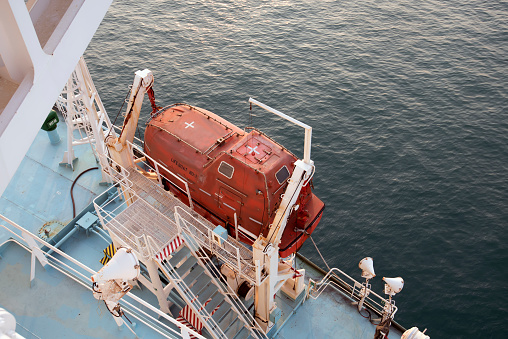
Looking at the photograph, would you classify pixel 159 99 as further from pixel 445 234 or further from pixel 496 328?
pixel 496 328

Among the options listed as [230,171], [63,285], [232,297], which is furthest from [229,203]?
[63,285]

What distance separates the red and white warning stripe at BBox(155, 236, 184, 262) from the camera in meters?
16.0

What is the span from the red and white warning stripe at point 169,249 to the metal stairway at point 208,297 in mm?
506

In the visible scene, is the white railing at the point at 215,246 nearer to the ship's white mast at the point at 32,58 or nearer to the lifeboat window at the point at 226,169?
the lifeboat window at the point at 226,169

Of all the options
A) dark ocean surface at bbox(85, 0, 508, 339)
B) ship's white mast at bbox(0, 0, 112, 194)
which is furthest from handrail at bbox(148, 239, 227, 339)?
dark ocean surface at bbox(85, 0, 508, 339)

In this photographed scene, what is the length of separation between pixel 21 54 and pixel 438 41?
44597mm

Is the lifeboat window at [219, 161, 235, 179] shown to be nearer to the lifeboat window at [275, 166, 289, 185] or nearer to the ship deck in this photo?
the lifeboat window at [275, 166, 289, 185]

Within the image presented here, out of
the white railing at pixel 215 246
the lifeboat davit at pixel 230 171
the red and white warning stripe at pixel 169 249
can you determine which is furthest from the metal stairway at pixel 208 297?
the lifeboat davit at pixel 230 171

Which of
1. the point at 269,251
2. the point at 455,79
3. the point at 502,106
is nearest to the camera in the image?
the point at 269,251

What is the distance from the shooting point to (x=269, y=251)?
1477cm

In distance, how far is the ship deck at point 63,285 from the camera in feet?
42.2

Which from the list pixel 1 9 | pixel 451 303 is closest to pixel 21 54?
pixel 1 9

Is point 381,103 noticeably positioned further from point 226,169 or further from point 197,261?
point 197,261

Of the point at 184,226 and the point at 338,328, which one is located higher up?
the point at 184,226
